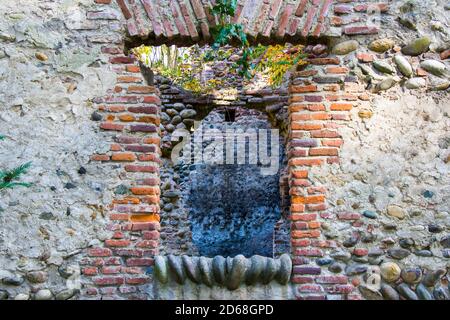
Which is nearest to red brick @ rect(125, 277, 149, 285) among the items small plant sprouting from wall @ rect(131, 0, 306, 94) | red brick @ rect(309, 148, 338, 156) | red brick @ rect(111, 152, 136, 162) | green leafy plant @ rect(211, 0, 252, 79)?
Answer: red brick @ rect(111, 152, 136, 162)

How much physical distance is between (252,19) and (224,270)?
5.77 ft

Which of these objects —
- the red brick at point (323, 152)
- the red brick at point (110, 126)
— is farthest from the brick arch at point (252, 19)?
the red brick at point (323, 152)

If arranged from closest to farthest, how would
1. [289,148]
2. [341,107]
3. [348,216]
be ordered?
[348,216] < [341,107] < [289,148]

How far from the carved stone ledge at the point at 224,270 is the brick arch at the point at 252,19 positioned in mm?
1559

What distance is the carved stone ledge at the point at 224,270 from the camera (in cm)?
325

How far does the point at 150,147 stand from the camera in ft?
11.5

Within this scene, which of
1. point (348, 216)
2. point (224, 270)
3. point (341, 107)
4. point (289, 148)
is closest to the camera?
point (224, 270)

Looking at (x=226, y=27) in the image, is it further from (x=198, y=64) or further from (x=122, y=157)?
(x=198, y=64)

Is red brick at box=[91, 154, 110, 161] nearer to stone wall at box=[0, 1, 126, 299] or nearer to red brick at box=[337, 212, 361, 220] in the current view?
stone wall at box=[0, 1, 126, 299]

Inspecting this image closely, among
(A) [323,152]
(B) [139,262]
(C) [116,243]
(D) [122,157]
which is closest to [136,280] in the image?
(B) [139,262]

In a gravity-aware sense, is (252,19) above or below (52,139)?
above

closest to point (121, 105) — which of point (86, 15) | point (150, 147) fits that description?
point (150, 147)

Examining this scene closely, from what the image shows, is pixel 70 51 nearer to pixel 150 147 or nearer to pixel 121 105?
pixel 121 105

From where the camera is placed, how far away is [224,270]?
326 cm
